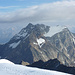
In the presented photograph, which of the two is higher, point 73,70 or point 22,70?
point 22,70

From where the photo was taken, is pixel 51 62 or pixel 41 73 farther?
pixel 51 62

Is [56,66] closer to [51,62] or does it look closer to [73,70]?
[51,62]

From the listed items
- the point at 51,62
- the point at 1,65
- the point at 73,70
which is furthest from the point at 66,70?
the point at 1,65

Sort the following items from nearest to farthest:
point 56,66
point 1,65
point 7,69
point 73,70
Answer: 1. point 7,69
2. point 1,65
3. point 73,70
4. point 56,66

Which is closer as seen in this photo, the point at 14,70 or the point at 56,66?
the point at 14,70

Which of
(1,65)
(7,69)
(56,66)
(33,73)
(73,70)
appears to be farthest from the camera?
(56,66)

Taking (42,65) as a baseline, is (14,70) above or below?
above

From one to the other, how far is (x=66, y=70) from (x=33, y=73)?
13448 centimetres

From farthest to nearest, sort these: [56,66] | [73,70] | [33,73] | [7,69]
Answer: [56,66] → [73,70] → [7,69] → [33,73]

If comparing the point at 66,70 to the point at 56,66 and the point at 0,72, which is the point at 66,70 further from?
the point at 0,72

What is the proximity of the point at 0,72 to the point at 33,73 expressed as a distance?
22.6ft

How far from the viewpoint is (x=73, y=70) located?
15875 centimetres

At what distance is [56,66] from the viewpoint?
183625 millimetres

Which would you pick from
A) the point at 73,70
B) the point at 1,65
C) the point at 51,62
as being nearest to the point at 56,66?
the point at 51,62
